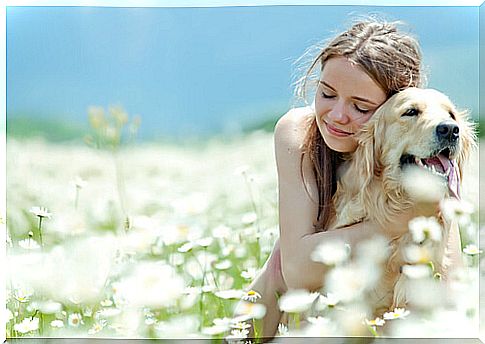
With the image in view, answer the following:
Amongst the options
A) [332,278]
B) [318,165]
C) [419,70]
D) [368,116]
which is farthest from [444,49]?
[332,278]

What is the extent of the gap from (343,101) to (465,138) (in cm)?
50

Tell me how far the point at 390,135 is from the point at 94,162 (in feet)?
3.98

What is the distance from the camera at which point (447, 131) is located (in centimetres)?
360

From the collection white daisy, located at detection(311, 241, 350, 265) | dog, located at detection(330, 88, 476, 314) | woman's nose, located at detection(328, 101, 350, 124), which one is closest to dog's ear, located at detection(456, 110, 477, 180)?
dog, located at detection(330, 88, 476, 314)

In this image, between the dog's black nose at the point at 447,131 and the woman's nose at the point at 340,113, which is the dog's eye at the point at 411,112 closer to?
the dog's black nose at the point at 447,131

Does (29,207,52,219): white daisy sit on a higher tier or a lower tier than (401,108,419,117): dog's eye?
lower

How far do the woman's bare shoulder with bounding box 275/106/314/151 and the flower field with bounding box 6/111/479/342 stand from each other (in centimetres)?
7

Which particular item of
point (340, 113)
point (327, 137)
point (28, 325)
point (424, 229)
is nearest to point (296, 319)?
point (424, 229)

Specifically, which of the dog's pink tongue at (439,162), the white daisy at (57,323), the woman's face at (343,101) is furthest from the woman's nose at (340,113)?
the white daisy at (57,323)

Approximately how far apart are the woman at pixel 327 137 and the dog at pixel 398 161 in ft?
0.12

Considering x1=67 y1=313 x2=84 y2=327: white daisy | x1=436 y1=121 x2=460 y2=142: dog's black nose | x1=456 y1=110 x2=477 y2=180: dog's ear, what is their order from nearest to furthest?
x1=436 y1=121 x2=460 y2=142: dog's black nose < x1=456 y1=110 x2=477 y2=180: dog's ear < x1=67 y1=313 x2=84 y2=327: white daisy

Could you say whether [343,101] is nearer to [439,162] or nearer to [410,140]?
[410,140]

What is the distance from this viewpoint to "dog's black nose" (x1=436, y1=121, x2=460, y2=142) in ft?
11.7

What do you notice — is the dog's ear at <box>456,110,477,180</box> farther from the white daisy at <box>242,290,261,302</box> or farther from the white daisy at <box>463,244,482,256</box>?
the white daisy at <box>242,290,261,302</box>
